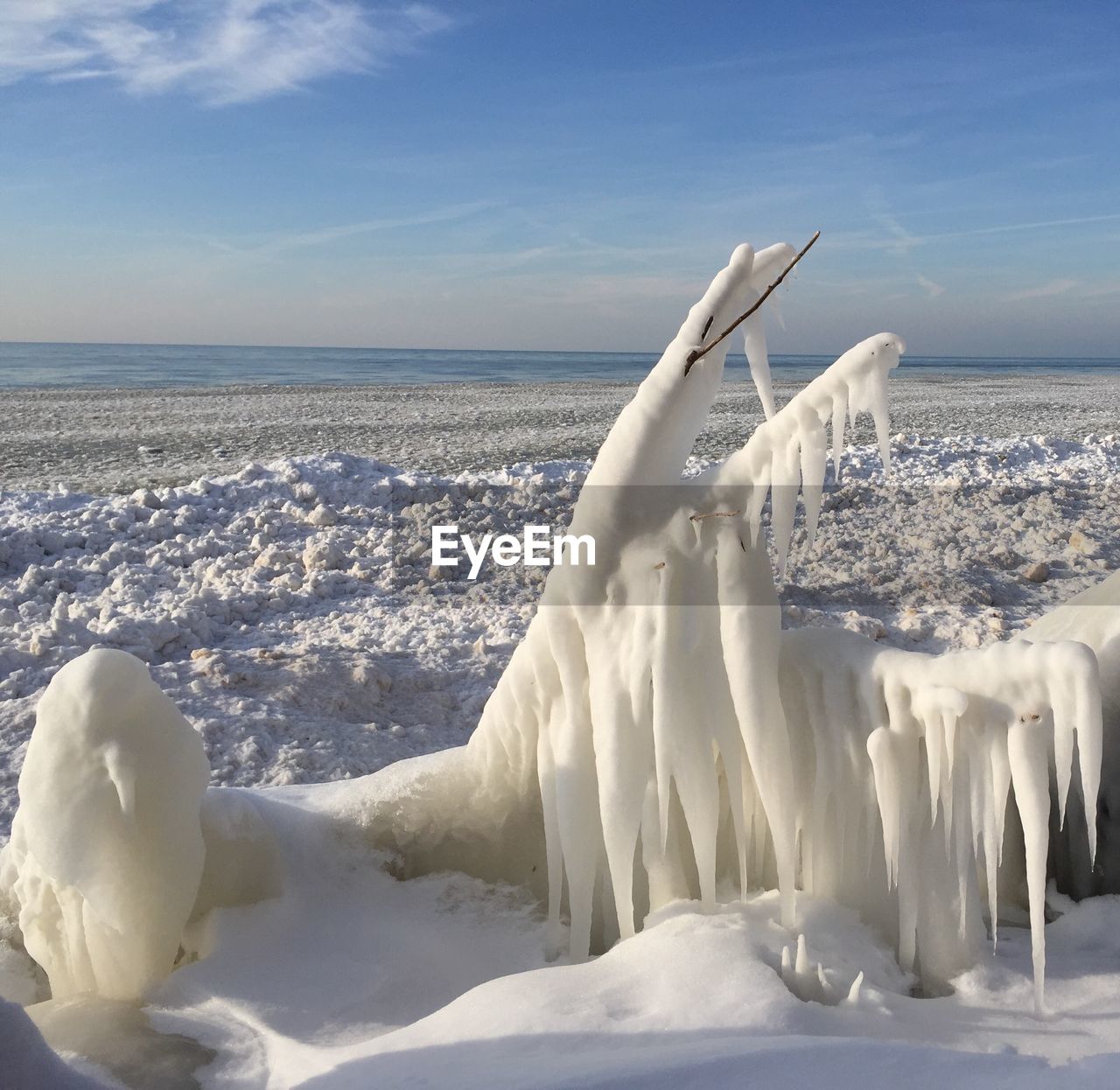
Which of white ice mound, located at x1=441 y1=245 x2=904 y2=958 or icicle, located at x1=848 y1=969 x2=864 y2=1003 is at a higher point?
white ice mound, located at x1=441 y1=245 x2=904 y2=958

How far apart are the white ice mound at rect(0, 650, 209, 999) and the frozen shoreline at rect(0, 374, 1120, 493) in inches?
244

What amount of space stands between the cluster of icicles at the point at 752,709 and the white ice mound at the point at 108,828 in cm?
96

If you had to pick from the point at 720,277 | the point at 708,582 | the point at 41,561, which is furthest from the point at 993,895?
the point at 41,561

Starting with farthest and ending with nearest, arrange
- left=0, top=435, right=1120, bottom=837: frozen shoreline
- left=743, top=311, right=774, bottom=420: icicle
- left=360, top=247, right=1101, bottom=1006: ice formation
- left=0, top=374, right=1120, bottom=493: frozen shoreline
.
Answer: left=0, top=374, right=1120, bottom=493: frozen shoreline → left=0, top=435, right=1120, bottom=837: frozen shoreline → left=743, top=311, right=774, bottom=420: icicle → left=360, top=247, right=1101, bottom=1006: ice formation

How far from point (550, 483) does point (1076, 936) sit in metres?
6.61

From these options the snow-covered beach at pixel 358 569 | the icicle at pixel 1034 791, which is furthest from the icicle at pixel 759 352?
the snow-covered beach at pixel 358 569

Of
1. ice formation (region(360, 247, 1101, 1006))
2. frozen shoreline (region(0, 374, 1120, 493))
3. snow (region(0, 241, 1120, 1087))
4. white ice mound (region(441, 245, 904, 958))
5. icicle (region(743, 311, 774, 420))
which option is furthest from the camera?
frozen shoreline (region(0, 374, 1120, 493))

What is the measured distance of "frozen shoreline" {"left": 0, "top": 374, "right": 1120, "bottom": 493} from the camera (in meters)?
9.93

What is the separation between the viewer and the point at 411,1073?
1.77 meters

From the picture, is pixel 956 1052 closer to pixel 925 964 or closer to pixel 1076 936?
pixel 925 964

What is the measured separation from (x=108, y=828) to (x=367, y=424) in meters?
12.4

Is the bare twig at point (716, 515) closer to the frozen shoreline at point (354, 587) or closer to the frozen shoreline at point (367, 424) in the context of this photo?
the frozen shoreline at point (354, 587)

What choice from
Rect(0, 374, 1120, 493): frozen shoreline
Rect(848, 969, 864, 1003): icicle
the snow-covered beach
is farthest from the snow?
Rect(0, 374, 1120, 493): frozen shoreline

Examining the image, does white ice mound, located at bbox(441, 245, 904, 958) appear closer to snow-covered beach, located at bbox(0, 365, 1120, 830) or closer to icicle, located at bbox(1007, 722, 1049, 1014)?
icicle, located at bbox(1007, 722, 1049, 1014)
